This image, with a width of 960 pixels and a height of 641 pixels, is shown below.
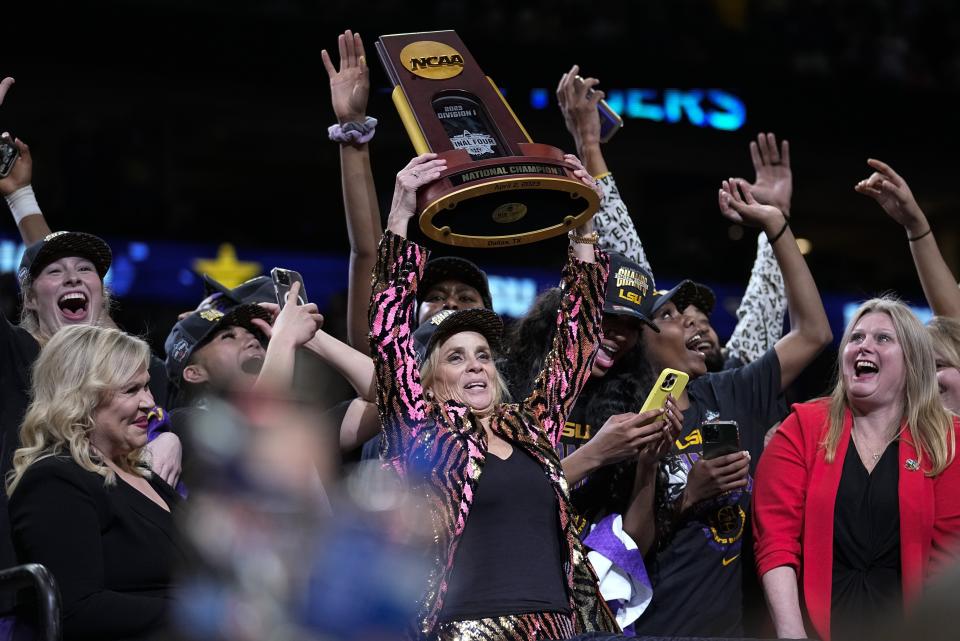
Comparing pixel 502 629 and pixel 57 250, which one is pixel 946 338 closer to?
pixel 502 629

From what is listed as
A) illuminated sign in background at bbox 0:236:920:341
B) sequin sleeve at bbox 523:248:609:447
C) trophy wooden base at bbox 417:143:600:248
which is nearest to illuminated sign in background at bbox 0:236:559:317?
illuminated sign in background at bbox 0:236:920:341

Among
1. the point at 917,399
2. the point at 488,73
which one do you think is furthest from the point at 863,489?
the point at 488,73

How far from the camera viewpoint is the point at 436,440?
2.73 m

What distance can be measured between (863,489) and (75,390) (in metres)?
1.82

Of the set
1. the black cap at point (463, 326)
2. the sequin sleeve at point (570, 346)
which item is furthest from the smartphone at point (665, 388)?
the black cap at point (463, 326)

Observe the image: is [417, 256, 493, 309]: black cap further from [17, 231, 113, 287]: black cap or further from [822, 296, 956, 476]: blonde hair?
[822, 296, 956, 476]: blonde hair

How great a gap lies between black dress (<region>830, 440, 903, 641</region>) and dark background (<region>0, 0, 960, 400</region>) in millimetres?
3394

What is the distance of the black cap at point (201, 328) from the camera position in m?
3.62

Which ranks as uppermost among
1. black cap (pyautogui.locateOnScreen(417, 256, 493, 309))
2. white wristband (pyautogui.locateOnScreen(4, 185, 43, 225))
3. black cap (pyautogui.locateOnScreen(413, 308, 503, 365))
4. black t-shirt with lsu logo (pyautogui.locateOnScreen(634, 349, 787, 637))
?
white wristband (pyautogui.locateOnScreen(4, 185, 43, 225))

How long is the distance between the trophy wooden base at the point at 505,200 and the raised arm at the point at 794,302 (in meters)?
0.91

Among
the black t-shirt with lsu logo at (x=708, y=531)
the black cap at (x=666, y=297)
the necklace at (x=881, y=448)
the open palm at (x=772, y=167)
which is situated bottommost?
the black t-shirt with lsu logo at (x=708, y=531)

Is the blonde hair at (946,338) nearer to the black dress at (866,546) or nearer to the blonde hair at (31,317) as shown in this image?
the black dress at (866,546)

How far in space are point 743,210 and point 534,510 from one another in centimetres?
131

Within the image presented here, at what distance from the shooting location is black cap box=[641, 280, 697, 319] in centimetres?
348
